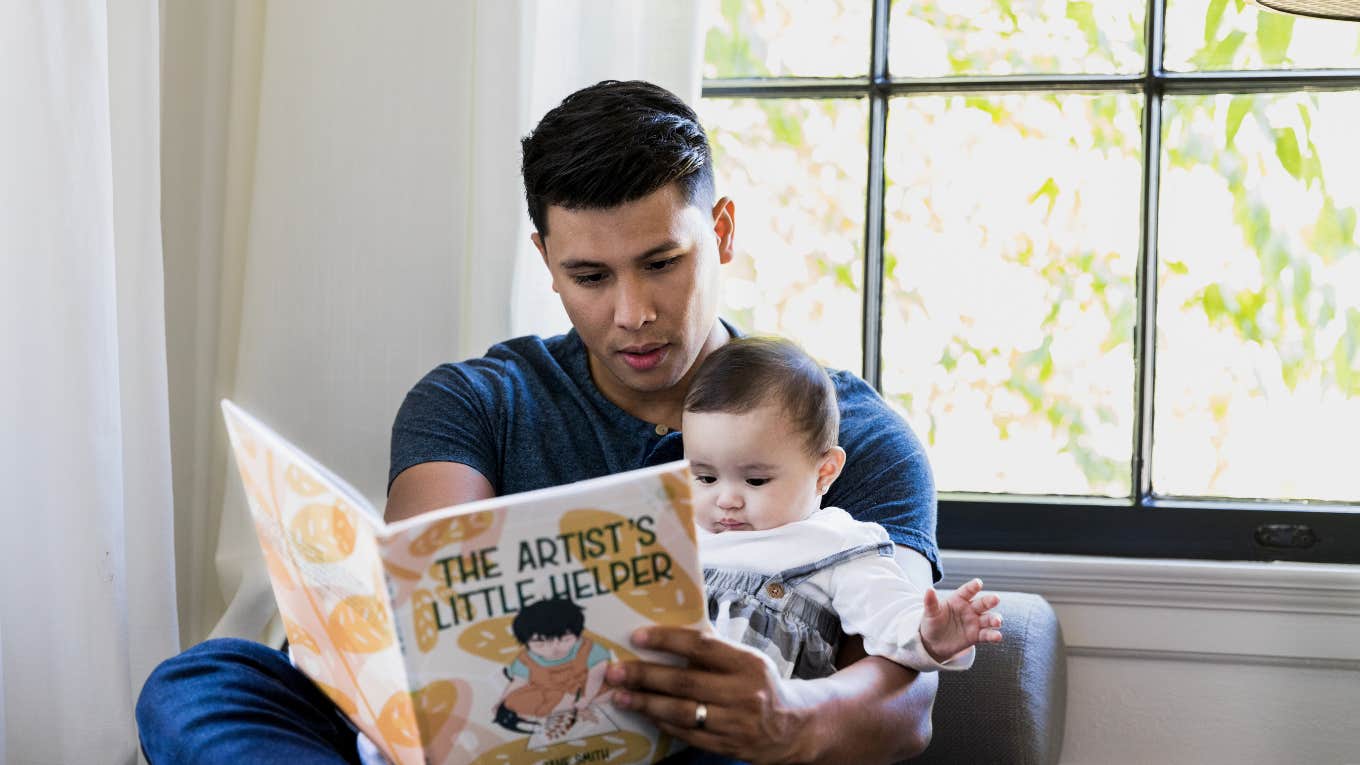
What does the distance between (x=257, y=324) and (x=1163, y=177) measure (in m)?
1.37

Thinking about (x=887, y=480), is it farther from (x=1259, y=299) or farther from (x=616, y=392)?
(x=1259, y=299)

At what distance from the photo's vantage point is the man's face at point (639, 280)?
5.18ft

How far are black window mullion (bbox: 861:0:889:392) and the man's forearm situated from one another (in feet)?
2.81

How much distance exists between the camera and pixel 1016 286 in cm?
217

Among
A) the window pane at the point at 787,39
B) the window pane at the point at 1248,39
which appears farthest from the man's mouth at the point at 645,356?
the window pane at the point at 1248,39

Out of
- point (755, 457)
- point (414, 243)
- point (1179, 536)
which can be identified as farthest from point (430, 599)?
point (1179, 536)

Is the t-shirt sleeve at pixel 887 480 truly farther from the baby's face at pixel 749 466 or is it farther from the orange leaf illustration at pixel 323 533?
the orange leaf illustration at pixel 323 533

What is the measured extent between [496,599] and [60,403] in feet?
2.55

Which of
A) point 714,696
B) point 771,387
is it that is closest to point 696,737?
point 714,696

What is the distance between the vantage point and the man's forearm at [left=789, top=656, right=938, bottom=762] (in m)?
1.26

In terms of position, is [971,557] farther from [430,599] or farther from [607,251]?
[430,599]

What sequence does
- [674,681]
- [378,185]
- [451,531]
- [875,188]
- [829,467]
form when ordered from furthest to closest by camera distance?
[875,188] → [378,185] → [829,467] → [674,681] → [451,531]

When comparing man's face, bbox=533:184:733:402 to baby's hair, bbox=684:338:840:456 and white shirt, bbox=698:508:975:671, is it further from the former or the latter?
white shirt, bbox=698:508:975:671

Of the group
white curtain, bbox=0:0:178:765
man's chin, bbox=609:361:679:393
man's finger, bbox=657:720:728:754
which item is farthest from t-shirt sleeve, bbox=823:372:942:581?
white curtain, bbox=0:0:178:765
